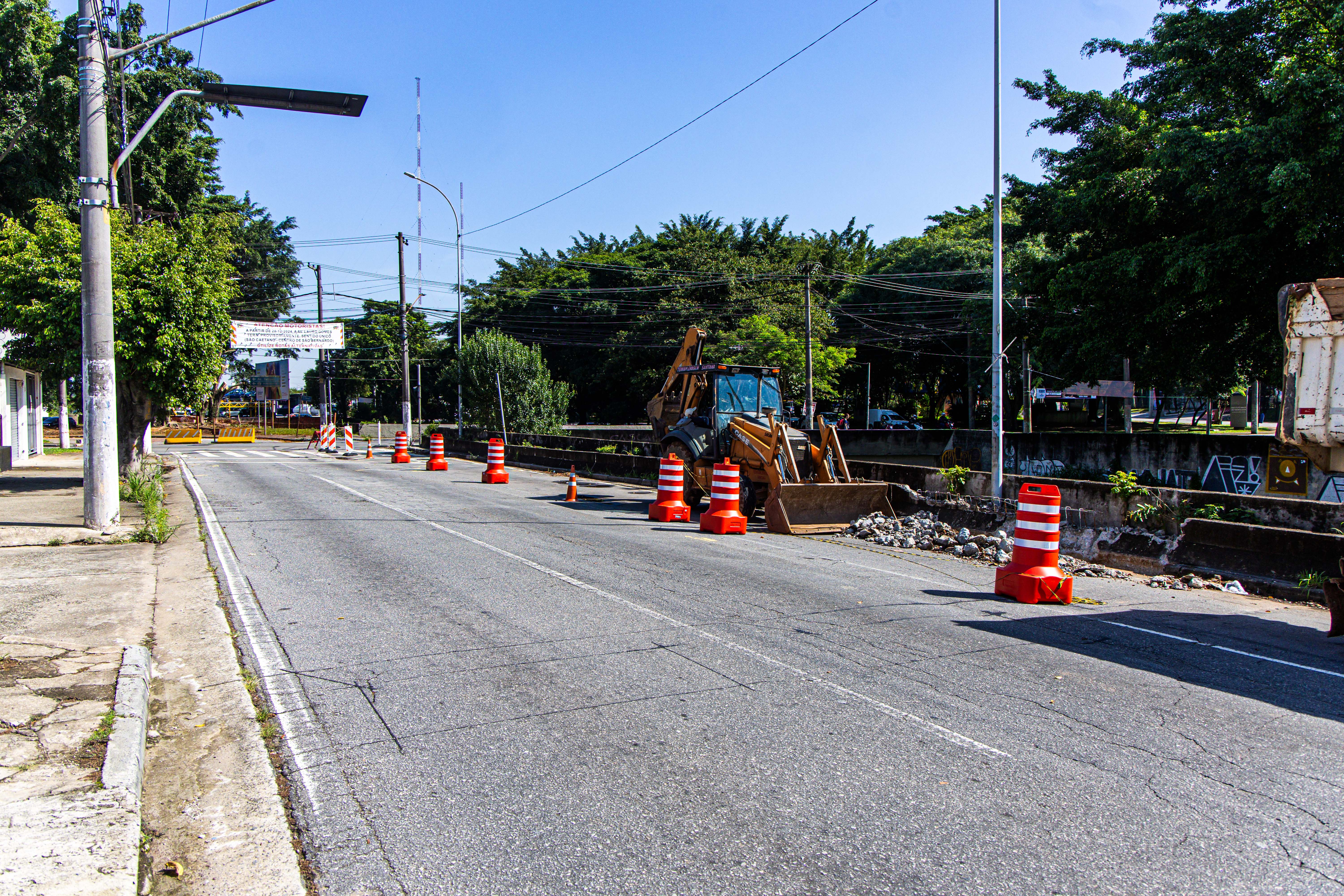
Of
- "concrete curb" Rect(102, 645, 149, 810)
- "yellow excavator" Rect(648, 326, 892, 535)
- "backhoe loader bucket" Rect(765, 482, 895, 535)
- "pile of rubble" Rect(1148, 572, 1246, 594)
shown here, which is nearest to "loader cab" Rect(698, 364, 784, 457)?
"yellow excavator" Rect(648, 326, 892, 535)

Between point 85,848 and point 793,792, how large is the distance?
3133 millimetres

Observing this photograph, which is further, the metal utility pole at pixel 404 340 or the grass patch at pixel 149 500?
the metal utility pole at pixel 404 340

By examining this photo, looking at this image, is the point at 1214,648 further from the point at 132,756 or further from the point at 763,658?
the point at 132,756

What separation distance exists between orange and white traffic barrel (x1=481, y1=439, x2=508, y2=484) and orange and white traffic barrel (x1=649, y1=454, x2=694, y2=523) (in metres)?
8.44

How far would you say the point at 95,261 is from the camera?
11.8m

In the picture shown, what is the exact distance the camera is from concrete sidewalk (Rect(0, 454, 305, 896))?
12.5ft

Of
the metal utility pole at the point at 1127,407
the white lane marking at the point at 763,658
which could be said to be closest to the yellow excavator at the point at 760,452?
the white lane marking at the point at 763,658

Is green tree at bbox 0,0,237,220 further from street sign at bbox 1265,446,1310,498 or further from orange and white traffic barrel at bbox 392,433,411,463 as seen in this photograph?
street sign at bbox 1265,446,1310,498

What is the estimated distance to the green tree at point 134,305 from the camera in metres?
17.8

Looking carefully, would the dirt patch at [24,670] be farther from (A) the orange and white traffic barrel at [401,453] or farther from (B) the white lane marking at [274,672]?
(A) the orange and white traffic barrel at [401,453]

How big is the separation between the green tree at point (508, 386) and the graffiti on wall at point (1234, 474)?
26.4 m

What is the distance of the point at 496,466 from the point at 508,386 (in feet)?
58.1

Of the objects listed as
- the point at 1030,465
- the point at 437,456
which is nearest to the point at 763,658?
the point at 1030,465

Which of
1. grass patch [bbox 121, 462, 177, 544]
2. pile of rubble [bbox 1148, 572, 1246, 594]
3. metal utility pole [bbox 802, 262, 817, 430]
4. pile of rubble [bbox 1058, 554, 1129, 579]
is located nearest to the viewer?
pile of rubble [bbox 1148, 572, 1246, 594]
